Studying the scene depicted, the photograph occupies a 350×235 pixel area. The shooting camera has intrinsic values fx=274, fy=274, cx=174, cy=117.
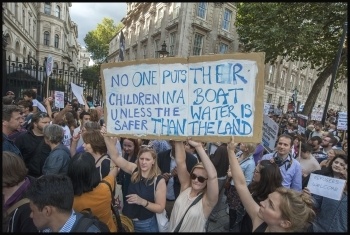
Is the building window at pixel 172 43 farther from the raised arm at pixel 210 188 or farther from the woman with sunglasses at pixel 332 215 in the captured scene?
the raised arm at pixel 210 188

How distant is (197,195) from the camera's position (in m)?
2.41

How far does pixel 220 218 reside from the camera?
4.74m

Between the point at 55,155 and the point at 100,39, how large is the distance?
206 feet

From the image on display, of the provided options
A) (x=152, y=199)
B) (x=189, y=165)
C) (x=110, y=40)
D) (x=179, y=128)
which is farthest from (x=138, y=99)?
(x=110, y=40)

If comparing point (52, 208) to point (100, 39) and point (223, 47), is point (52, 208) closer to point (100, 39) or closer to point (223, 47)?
point (223, 47)

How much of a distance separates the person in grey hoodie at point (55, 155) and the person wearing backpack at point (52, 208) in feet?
3.62

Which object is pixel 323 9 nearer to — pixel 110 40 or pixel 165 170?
pixel 165 170

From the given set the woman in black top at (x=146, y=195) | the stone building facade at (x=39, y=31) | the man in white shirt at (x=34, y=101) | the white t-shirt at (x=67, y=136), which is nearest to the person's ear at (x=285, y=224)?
the woman in black top at (x=146, y=195)

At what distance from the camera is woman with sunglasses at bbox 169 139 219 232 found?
2.25 m

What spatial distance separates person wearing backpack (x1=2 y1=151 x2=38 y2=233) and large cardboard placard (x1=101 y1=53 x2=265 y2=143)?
890 mm

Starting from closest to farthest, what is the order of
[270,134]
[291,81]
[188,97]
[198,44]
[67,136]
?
1. [188,97]
2. [270,134]
3. [67,136]
4. [198,44]
5. [291,81]

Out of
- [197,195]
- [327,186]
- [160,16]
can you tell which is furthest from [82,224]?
[160,16]

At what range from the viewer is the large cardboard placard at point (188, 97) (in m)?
2.20

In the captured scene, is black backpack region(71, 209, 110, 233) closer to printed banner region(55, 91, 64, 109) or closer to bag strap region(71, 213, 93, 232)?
bag strap region(71, 213, 93, 232)
